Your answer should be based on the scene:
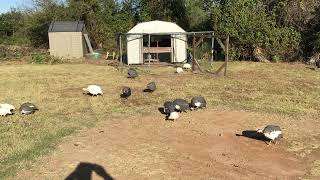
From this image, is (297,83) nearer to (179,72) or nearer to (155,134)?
(179,72)

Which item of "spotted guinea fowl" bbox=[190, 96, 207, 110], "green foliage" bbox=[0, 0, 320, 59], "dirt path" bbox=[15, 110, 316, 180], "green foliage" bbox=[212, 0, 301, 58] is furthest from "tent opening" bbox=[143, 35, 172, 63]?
"dirt path" bbox=[15, 110, 316, 180]

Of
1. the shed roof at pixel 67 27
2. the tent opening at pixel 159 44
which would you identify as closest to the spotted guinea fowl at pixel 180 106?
the tent opening at pixel 159 44

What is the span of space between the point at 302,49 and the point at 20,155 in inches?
774

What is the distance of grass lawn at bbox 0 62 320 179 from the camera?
9703mm

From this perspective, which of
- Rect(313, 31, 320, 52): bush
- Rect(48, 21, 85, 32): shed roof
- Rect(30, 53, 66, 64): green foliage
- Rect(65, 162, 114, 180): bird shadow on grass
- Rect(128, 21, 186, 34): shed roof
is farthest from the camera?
Rect(48, 21, 85, 32): shed roof

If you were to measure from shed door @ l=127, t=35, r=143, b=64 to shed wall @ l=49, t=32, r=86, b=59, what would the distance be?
17.0 feet

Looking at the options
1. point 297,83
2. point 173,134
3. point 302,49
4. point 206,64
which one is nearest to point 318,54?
point 302,49

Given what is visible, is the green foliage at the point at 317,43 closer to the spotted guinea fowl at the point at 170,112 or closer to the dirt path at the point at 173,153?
the dirt path at the point at 173,153

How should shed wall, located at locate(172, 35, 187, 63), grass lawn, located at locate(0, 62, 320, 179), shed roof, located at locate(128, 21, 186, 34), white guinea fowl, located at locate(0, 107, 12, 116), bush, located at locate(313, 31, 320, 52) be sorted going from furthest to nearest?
shed wall, located at locate(172, 35, 187, 63), shed roof, located at locate(128, 21, 186, 34), bush, located at locate(313, 31, 320, 52), white guinea fowl, located at locate(0, 107, 12, 116), grass lawn, located at locate(0, 62, 320, 179)

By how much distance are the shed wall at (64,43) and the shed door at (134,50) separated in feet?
17.0

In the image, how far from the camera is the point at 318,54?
2372cm

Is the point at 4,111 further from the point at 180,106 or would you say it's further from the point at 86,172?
the point at 86,172

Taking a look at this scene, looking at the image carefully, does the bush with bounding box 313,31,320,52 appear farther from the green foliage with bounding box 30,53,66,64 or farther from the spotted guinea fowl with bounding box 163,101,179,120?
the spotted guinea fowl with bounding box 163,101,179,120

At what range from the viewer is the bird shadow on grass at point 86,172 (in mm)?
7160
